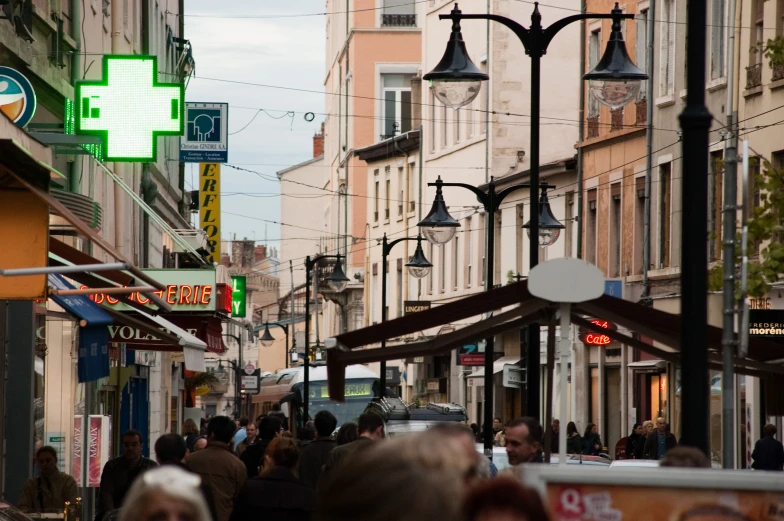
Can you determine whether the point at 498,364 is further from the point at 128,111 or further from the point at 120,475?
the point at 120,475

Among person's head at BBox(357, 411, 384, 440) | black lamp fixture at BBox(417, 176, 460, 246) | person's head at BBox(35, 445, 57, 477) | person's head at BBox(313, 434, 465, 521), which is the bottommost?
person's head at BBox(35, 445, 57, 477)

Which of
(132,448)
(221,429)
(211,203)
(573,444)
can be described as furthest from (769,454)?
(211,203)

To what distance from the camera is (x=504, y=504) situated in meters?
3.87

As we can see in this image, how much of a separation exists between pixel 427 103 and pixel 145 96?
5063 cm

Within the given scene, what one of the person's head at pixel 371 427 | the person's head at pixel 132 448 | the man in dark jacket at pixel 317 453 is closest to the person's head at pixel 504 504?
the person's head at pixel 371 427

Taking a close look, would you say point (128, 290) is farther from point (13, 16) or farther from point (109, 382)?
point (109, 382)

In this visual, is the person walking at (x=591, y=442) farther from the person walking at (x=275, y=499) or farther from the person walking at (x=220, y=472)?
the person walking at (x=275, y=499)

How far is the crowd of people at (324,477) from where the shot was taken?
11.8 feet

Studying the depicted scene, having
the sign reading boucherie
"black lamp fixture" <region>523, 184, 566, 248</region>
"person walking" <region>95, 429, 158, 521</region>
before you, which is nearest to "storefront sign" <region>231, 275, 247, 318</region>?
"black lamp fixture" <region>523, 184, 566, 248</region>

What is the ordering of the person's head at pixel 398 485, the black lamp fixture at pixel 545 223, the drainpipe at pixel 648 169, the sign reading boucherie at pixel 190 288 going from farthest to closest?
the drainpipe at pixel 648 169 → the black lamp fixture at pixel 545 223 → the sign reading boucherie at pixel 190 288 → the person's head at pixel 398 485

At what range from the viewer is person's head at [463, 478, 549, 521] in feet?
12.6

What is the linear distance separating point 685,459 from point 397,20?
255 feet

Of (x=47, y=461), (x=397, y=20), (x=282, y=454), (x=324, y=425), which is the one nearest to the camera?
(x=282, y=454)

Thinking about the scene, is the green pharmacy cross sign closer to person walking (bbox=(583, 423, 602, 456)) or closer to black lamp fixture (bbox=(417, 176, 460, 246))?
black lamp fixture (bbox=(417, 176, 460, 246))
